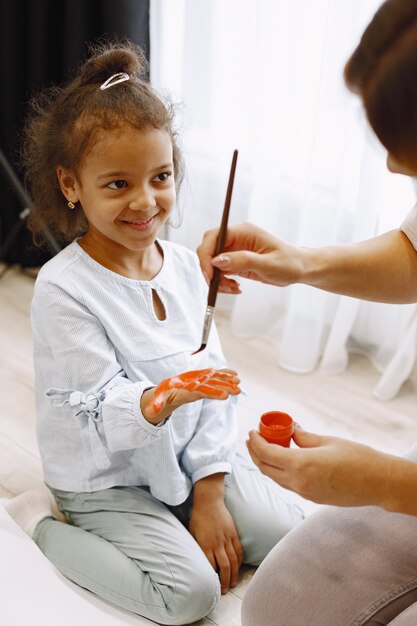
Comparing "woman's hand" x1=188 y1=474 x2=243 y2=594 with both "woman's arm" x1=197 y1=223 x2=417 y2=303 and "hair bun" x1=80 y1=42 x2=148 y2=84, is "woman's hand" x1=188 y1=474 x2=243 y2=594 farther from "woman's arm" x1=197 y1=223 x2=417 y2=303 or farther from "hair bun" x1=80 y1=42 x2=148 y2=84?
"hair bun" x1=80 y1=42 x2=148 y2=84

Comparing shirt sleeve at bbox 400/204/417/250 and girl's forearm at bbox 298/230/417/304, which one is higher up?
shirt sleeve at bbox 400/204/417/250

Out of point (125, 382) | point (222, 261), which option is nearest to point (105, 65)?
point (222, 261)

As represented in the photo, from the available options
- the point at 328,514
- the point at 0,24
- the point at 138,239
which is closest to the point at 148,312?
the point at 138,239

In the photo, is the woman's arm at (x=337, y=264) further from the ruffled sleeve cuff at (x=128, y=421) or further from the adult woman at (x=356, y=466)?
the ruffled sleeve cuff at (x=128, y=421)

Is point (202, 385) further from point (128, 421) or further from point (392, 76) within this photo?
point (392, 76)

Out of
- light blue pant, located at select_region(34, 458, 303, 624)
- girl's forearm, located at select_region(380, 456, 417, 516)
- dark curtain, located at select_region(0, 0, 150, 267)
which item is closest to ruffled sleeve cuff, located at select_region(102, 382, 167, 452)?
light blue pant, located at select_region(34, 458, 303, 624)

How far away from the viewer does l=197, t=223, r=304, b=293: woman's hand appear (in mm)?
1220

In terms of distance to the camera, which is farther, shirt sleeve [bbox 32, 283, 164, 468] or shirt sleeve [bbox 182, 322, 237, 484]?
shirt sleeve [bbox 182, 322, 237, 484]

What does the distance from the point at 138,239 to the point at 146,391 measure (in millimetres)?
272

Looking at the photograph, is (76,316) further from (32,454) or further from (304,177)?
(304,177)

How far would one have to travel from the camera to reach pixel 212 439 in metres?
1.49

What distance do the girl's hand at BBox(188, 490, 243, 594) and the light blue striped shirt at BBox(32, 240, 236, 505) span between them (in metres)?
0.05

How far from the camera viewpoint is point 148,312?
1424 millimetres

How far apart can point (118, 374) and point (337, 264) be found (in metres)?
0.41
